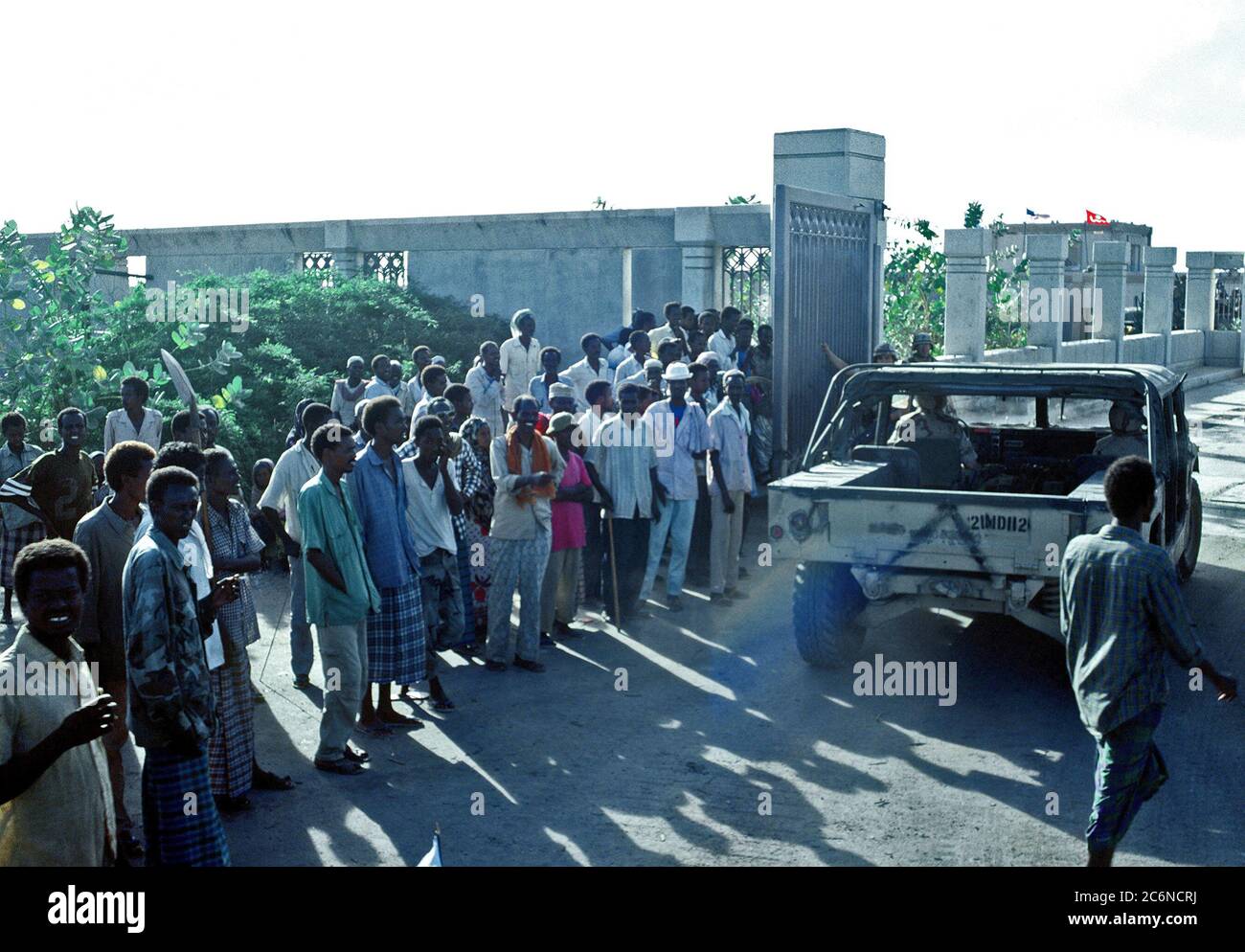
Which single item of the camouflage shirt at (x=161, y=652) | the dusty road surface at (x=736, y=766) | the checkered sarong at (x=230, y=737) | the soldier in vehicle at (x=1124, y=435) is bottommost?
the dusty road surface at (x=736, y=766)

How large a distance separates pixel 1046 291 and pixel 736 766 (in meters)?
16.5

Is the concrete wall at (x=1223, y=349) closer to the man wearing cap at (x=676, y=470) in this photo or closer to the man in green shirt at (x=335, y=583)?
the man wearing cap at (x=676, y=470)

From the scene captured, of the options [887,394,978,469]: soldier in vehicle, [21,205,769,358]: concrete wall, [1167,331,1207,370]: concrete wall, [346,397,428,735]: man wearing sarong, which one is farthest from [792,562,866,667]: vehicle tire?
[1167,331,1207,370]: concrete wall

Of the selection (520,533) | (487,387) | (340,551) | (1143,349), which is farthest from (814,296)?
(1143,349)

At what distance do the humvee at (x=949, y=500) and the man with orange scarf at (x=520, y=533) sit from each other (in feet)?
4.76

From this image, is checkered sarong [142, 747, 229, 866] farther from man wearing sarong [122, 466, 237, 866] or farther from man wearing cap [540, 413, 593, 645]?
man wearing cap [540, 413, 593, 645]

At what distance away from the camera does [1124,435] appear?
8820 mm

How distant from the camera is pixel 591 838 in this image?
18.1 ft

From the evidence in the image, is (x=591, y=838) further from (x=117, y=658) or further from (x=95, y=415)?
(x=95, y=415)

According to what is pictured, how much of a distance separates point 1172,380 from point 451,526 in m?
5.03

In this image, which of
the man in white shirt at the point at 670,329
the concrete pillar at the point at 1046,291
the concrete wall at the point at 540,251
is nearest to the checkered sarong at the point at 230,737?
the man in white shirt at the point at 670,329

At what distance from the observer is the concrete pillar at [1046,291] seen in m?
21.0
